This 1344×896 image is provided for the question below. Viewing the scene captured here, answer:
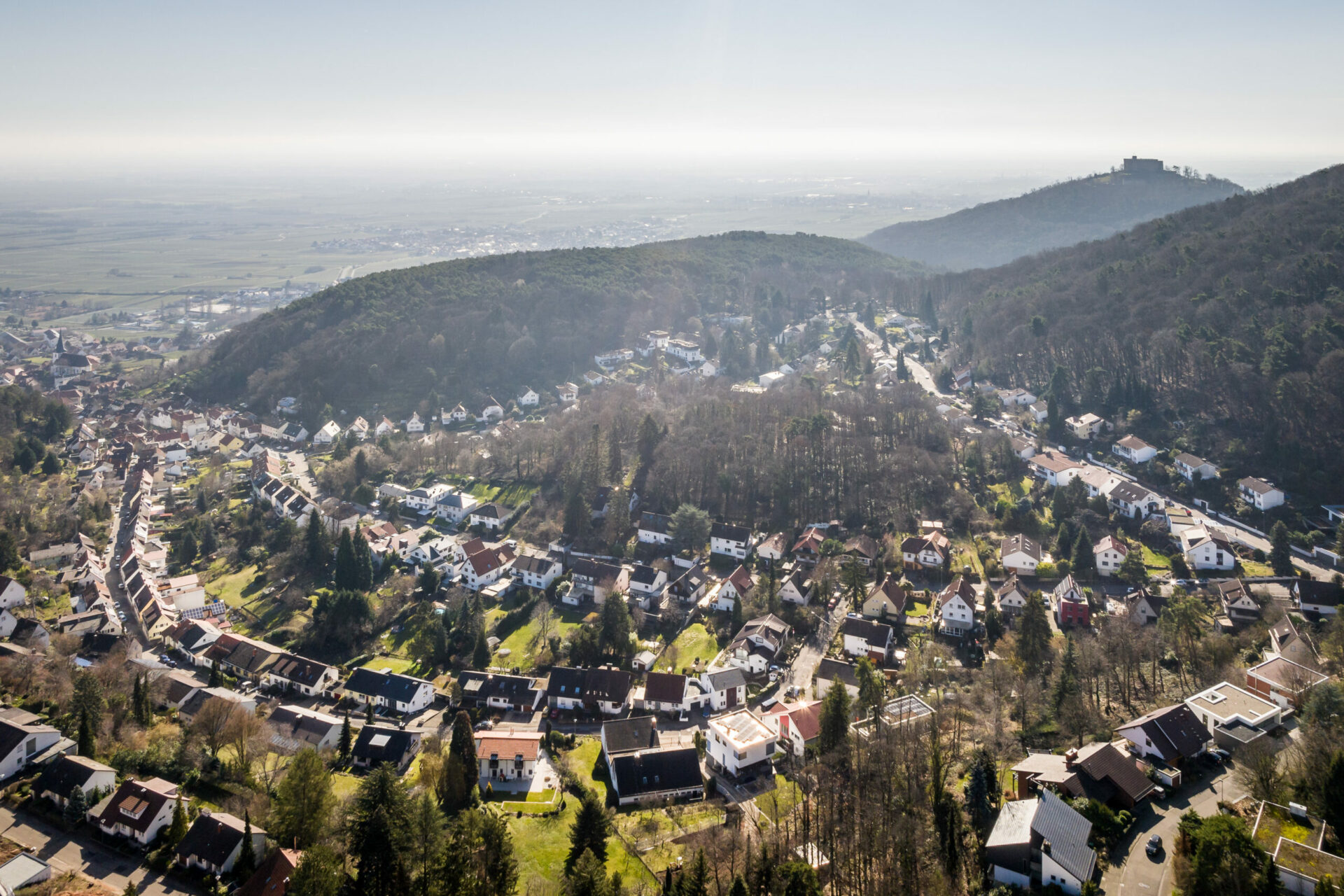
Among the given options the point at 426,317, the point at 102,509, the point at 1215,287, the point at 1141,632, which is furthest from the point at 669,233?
the point at 1141,632

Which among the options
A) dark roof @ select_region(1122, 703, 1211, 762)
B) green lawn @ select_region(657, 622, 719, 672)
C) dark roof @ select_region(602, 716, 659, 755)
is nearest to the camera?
dark roof @ select_region(1122, 703, 1211, 762)

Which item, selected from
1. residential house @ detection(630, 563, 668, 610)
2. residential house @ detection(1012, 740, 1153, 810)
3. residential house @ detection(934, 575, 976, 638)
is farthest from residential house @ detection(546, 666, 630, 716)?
residential house @ detection(1012, 740, 1153, 810)

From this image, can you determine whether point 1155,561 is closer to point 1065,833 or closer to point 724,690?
point 724,690

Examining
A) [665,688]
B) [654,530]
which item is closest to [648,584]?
[654,530]

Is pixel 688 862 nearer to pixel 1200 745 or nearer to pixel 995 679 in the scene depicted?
pixel 995 679

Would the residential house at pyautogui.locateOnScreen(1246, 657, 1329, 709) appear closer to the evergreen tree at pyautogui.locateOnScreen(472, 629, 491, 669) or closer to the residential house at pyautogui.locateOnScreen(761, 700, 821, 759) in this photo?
the residential house at pyautogui.locateOnScreen(761, 700, 821, 759)

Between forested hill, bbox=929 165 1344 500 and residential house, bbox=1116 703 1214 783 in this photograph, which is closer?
residential house, bbox=1116 703 1214 783

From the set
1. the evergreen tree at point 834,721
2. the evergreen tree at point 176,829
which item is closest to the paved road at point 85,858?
the evergreen tree at point 176,829
